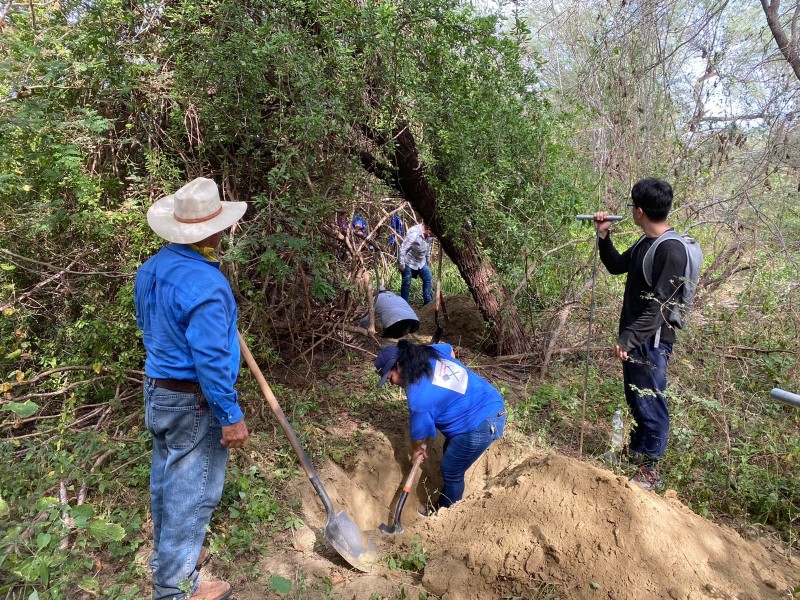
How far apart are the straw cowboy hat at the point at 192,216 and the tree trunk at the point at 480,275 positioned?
2626mm

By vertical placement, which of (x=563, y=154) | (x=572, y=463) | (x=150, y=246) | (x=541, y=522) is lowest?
(x=541, y=522)

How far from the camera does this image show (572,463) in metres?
2.86

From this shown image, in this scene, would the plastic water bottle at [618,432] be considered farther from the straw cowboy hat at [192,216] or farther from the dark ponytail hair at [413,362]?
the straw cowboy hat at [192,216]

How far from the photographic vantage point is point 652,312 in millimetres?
3117

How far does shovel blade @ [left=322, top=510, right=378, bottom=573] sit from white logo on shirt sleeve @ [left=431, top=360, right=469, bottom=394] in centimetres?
105

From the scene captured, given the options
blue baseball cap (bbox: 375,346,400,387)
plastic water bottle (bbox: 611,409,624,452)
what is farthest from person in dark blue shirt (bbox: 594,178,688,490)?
blue baseball cap (bbox: 375,346,400,387)

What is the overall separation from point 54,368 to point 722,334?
5.28 meters

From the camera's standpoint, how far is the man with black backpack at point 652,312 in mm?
3068

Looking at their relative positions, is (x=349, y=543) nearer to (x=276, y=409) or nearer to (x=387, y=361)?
(x=276, y=409)

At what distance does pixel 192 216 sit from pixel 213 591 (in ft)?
5.98

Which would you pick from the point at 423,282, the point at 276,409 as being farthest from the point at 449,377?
the point at 423,282

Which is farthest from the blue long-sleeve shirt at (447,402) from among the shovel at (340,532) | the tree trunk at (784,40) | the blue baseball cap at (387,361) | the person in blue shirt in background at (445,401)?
the tree trunk at (784,40)

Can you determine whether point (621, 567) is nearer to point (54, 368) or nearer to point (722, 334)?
point (722, 334)

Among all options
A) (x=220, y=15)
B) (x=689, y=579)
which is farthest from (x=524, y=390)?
(x=220, y=15)
